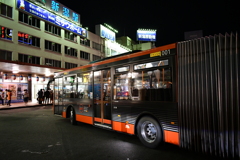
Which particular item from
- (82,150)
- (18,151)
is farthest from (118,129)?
(18,151)

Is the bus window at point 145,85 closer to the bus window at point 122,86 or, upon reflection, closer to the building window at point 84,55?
the bus window at point 122,86

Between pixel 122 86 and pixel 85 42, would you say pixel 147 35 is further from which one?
pixel 122 86

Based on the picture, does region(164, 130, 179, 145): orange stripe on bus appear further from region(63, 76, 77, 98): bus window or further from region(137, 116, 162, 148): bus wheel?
region(63, 76, 77, 98): bus window

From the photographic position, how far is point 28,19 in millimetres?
25781

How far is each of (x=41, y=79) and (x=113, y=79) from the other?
74.7ft

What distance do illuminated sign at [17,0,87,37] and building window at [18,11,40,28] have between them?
1.01 m

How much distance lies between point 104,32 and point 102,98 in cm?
3770

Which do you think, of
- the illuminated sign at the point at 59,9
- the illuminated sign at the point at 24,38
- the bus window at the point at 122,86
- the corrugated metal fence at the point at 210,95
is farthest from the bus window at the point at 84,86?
the illuminated sign at the point at 59,9

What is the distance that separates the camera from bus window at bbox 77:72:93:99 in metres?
8.09

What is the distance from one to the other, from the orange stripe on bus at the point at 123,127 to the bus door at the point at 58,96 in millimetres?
5059

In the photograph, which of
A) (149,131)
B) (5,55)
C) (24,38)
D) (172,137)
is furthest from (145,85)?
(24,38)

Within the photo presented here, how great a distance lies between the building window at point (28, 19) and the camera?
24812 millimetres

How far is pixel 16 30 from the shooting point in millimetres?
23875

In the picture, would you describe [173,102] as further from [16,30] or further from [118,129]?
[16,30]
